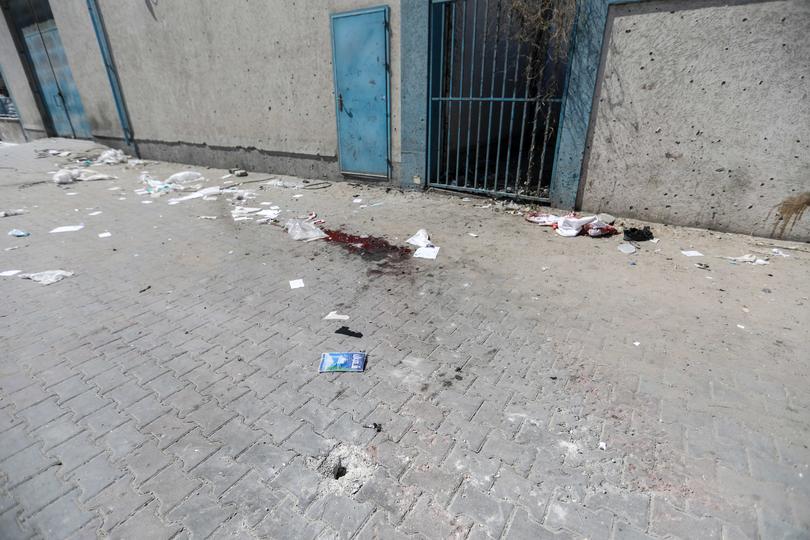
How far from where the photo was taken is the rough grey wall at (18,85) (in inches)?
490

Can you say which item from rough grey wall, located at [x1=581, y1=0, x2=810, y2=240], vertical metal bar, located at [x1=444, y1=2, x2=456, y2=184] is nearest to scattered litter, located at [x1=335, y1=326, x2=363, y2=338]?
rough grey wall, located at [x1=581, y1=0, x2=810, y2=240]

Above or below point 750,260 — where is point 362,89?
above

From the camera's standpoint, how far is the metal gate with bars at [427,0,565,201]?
16.4 ft

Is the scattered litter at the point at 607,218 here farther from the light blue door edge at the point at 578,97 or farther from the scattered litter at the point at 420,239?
the scattered litter at the point at 420,239

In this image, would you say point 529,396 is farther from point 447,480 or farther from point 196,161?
point 196,161

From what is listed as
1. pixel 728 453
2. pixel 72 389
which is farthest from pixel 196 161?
pixel 728 453

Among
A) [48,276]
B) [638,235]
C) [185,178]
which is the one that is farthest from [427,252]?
[185,178]

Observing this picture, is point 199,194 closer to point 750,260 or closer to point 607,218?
point 607,218

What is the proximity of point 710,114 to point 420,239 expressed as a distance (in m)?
3.18

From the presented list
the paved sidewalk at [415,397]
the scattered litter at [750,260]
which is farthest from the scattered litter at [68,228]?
the scattered litter at [750,260]

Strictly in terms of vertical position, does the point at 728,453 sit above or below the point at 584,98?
below

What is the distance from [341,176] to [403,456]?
19.5 feet

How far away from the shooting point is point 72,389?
2.34 m

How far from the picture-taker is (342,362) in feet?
8.21
